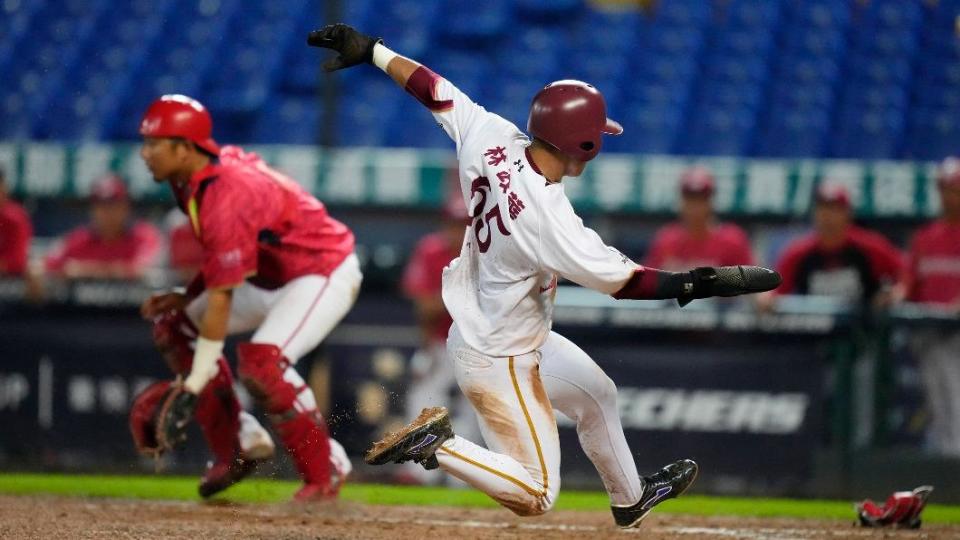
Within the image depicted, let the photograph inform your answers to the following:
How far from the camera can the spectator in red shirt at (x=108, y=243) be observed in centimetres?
886

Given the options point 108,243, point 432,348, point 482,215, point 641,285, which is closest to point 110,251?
point 108,243

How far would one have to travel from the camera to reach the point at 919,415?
319 inches

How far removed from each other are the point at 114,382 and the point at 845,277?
4.53m

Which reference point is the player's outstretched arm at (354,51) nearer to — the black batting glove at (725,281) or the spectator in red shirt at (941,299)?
the black batting glove at (725,281)

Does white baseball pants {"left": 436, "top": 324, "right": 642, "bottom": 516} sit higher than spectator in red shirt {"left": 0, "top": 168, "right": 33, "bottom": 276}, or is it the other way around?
white baseball pants {"left": 436, "top": 324, "right": 642, "bottom": 516}

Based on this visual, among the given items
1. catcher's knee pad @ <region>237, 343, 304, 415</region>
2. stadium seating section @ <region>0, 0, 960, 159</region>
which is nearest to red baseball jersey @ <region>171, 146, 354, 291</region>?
catcher's knee pad @ <region>237, 343, 304, 415</region>

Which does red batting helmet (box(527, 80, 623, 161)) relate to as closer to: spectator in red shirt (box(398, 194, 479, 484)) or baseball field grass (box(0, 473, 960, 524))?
baseball field grass (box(0, 473, 960, 524))

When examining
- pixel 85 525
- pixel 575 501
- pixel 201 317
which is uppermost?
pixel 201 317

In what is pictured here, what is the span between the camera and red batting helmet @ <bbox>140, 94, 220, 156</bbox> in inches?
232

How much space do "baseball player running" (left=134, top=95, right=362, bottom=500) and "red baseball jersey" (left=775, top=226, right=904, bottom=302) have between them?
10.7 feet

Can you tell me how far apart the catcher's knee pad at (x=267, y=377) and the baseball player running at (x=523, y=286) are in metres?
1.30

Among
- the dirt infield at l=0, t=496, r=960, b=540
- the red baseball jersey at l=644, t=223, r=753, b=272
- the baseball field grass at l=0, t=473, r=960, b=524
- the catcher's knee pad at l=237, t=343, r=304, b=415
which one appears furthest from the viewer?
the red baseball jersey at l=644, t=223, r=753, b=272

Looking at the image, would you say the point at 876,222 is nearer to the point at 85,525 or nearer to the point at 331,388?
the point at 331,388

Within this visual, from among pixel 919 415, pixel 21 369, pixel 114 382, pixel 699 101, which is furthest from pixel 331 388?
pixel 699 101
